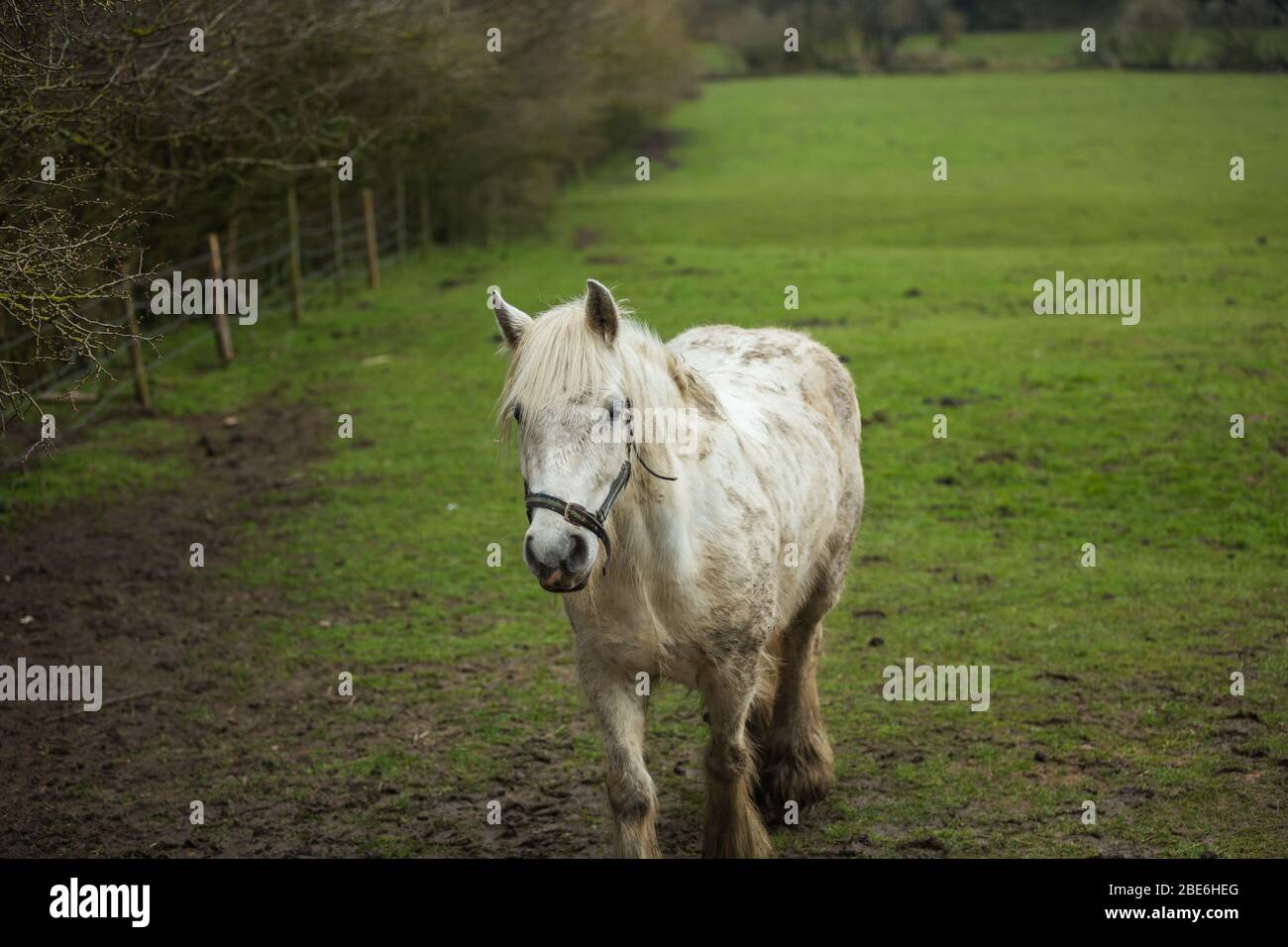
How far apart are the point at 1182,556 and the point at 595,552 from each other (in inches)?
273

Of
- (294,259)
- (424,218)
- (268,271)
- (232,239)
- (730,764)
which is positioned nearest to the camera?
(730,764)

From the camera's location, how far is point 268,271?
22.7 m

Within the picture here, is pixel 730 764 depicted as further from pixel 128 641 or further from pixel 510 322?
pixel 128 641

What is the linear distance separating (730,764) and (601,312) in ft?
7.21

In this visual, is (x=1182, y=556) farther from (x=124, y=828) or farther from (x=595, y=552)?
(x=124, y=828)

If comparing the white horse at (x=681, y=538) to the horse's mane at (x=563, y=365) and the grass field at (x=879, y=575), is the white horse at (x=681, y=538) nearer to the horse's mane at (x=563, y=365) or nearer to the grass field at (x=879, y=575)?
the horse's mane at (x=563, y=365)

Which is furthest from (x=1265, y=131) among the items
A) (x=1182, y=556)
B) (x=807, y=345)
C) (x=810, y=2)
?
(x=810, y=2)

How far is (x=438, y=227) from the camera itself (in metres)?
30.5

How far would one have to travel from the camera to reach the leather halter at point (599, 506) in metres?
3.98

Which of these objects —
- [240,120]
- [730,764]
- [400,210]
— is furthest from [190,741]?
[400,210]

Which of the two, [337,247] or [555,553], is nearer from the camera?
[555,553]

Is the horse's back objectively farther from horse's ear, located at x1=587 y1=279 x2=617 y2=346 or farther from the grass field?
the grass field

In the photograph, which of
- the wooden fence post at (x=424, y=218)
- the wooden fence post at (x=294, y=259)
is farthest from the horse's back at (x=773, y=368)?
the wooden fence post at (x=424, y=218)

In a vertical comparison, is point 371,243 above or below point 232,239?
above
